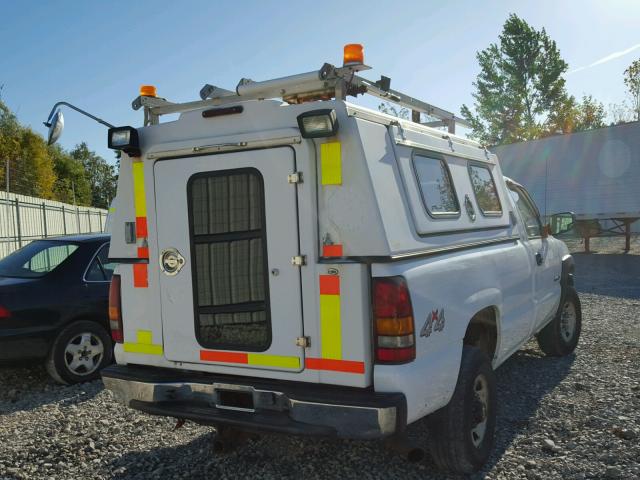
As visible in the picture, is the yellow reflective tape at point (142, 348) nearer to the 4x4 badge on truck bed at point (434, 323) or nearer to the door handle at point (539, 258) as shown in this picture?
the 4x4 badge on truck bed at point (434, 323)

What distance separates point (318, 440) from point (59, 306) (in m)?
3.05

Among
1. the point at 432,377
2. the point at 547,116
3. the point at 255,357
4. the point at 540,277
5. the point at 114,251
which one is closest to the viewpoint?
the point at 432,377

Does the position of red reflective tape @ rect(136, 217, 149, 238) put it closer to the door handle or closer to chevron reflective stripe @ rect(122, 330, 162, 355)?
chevron reflective stripe @ rect(122, 330, 162, 355)

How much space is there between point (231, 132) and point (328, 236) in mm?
838

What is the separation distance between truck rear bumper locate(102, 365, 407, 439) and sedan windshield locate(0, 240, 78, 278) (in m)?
2.71

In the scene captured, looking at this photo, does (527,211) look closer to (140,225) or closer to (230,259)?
(230,259)

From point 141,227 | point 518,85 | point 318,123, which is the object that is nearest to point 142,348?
point 141,227

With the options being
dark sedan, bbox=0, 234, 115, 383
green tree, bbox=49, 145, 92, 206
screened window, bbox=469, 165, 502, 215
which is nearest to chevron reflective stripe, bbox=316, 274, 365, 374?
screened window, bbox=469, 165, 502, 215

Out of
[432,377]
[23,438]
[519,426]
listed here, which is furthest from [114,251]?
[519,426]

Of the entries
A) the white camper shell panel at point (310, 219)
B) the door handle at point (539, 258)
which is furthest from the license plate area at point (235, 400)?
the door handle at point (539, 258)

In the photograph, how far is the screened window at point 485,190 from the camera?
13.6 ft

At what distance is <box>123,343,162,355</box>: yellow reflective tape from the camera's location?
343 centimetres

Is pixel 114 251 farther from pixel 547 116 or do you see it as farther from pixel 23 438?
pixel 547 116

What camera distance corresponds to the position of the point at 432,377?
292 cm
